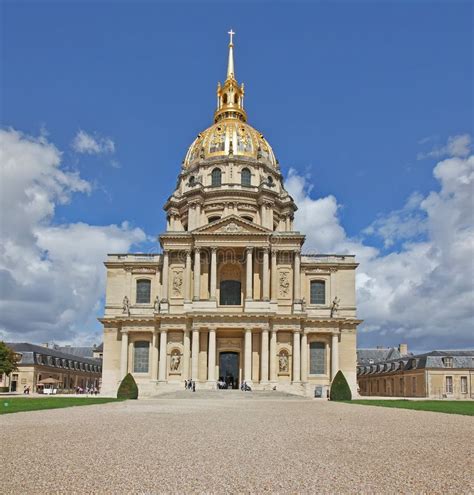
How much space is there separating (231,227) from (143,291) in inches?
417

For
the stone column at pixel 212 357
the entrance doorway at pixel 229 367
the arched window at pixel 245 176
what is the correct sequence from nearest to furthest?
the stone column at pixel 212 357 → the entrance doorway at pixel 229 367 → the arched window at pixel 245 176

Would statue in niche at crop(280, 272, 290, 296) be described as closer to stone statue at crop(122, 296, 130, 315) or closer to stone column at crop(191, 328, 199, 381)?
stone column at crop(191, 328, 199, 381)

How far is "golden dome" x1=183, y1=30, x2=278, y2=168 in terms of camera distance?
6506 centimetres

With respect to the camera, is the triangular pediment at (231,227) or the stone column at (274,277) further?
the stone column at (274,277)

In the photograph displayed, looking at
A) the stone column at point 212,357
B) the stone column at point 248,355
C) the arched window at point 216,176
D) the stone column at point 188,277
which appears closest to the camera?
the stone column at point 212,357

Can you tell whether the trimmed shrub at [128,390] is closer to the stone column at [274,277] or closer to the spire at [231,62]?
the stone column at [274,277]

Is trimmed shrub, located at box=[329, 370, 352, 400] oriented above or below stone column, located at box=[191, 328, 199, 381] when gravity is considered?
below

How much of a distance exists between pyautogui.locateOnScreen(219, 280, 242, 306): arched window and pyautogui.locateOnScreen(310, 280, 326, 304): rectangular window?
6.89m

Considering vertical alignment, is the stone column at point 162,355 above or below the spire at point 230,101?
below

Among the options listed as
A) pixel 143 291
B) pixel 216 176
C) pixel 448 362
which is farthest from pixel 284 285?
pixel 448 362

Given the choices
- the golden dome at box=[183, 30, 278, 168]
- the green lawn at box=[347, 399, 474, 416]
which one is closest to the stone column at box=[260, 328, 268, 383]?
the green lawn at box=[347, 399, 474, 416]

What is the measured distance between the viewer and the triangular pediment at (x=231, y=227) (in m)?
53.0

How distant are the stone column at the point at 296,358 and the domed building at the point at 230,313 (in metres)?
0.09

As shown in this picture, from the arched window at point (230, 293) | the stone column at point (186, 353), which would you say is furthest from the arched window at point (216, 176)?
the stone column at point (186, 353)
